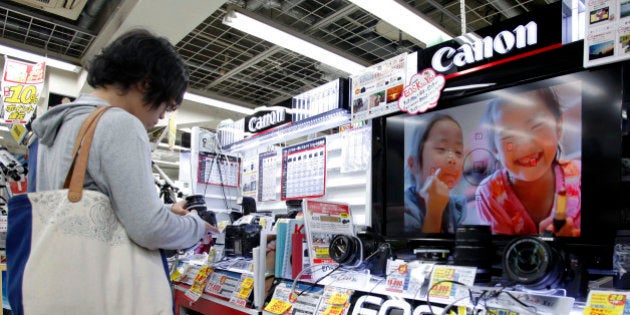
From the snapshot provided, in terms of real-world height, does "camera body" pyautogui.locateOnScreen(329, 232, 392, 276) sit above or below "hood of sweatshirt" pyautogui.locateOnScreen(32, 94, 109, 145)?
below

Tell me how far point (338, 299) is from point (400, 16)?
337 centimetres

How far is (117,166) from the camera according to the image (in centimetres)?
98

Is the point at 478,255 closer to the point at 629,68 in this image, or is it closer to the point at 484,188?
the point at 484,188

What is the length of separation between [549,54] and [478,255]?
871 mm

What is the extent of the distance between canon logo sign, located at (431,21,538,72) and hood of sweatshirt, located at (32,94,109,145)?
1.57 m

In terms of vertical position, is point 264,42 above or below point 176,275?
above

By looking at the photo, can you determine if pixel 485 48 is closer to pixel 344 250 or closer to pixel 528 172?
pixel 528 172

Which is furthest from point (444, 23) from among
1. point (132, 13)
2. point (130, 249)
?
point (130, 249)

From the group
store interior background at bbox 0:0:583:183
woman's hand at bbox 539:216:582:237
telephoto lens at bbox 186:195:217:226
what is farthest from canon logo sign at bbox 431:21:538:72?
store interior background at bbox 0:0:583:183

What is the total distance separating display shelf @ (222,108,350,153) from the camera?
2.75 m

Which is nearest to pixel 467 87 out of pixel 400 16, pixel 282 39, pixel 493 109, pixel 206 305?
pixel 493 109

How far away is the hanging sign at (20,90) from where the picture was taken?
527 cm

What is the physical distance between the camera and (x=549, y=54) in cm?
171

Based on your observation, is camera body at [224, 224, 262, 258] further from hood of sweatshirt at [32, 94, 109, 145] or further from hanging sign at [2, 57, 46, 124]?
hanging sign at [2, 57, 46, 124]
